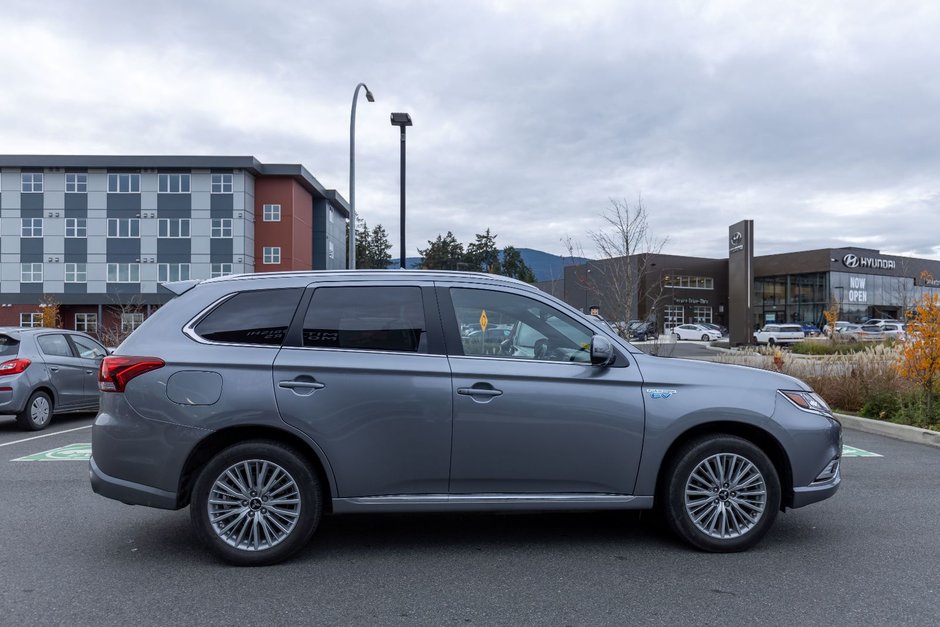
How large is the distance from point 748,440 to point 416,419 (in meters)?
2.27

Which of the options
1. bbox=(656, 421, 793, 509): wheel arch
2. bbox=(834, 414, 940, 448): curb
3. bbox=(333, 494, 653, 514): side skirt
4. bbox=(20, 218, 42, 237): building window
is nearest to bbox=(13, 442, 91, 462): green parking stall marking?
bbox=(333, 494, 653, 514): side skirt

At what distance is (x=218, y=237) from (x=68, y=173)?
1286 cm

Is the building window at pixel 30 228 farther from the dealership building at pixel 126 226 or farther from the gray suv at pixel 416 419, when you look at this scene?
the gray suv at pixel 416 419

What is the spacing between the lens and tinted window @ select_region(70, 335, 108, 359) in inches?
478

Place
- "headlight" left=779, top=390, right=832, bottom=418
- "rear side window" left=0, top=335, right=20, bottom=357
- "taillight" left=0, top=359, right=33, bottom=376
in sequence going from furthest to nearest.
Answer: "rear side window" left=0, top=335, right=20, bottom=357, "taillight" left=0, top=359, right=33, bottom=376, "headlight" left=779, top=390, right=832, bottom=418

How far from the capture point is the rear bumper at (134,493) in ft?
14.9

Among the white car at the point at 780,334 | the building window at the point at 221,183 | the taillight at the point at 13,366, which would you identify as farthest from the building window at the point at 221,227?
the taillight at the point at 13,366

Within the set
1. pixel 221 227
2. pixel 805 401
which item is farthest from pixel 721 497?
pixel 221 227

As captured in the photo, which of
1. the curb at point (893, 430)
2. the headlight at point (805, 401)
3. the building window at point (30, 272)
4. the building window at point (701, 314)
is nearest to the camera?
the headlight at point (805, 401)

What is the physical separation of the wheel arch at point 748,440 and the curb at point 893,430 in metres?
5.07

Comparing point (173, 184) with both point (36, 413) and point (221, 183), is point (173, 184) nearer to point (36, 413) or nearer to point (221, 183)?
point (221, 183)

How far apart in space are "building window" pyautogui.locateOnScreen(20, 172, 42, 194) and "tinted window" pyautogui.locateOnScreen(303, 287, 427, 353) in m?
62.1

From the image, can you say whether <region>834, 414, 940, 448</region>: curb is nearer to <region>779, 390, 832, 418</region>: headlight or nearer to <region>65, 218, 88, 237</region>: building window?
<region>779, 390, 832, 418</region>: headlight

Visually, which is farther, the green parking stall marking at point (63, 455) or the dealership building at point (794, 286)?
the dealership building at point (794, 286)
